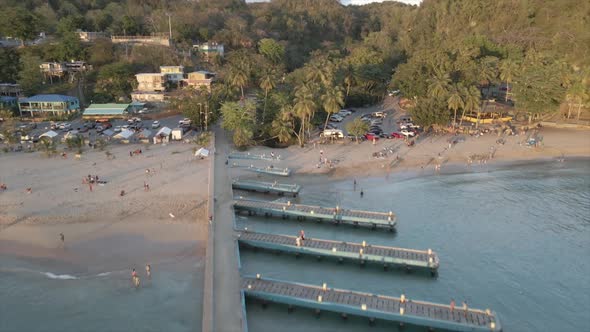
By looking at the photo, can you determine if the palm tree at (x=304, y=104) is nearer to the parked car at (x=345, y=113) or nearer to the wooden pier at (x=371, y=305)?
the parked car at (x=345, y=113)

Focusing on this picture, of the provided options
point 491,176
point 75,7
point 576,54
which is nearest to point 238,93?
point 491,176

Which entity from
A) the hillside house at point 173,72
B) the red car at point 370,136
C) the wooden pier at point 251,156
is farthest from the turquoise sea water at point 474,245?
the hillside house at point 173,72

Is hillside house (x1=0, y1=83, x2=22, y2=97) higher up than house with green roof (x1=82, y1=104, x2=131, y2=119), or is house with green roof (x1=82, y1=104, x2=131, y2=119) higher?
hillside house (x1=0, y1=83, x2=22, y2=97)

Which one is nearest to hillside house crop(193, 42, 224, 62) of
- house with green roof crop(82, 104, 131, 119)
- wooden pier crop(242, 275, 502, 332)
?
house with green roof crop(82, 104, 131, 119)

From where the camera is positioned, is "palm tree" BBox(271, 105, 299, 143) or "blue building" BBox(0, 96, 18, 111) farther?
"blue building" BBox(0, 96, 18, 111)

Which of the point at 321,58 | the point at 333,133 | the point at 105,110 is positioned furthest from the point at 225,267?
the point at 321,58

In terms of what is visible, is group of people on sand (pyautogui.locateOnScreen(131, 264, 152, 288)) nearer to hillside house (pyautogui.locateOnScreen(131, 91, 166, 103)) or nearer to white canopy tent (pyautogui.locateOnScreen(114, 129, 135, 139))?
white canopy tent (pyautogui.locateOnScreen(114, 129, 135, 139))

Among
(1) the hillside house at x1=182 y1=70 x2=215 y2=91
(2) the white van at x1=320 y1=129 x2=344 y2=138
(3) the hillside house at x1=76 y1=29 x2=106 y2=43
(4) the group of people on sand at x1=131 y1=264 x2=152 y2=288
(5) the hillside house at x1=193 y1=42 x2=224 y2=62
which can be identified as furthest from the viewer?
(5) the hillside house at x1=193 y1=42 x2=224 y2=62
